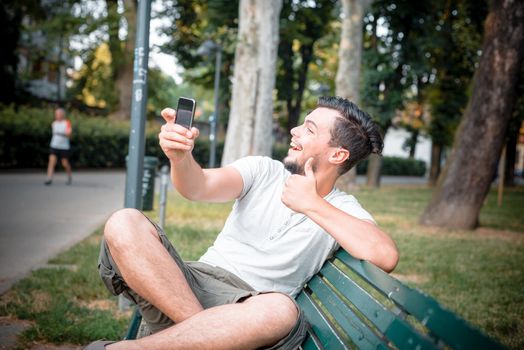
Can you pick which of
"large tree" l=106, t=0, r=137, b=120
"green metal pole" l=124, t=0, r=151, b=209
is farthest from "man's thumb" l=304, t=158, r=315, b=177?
"large tree" l=106, t=0, r=137, b=120

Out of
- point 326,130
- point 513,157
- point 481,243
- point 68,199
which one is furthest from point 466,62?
point 326,130

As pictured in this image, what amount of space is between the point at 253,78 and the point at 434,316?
1292cm

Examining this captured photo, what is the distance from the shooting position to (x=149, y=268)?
7.88ft

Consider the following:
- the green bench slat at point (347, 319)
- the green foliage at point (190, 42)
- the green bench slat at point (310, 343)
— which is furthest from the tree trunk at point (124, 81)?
the green bench slat at point (310, 343)

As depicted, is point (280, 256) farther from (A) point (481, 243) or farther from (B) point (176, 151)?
(A) point (481, 243)

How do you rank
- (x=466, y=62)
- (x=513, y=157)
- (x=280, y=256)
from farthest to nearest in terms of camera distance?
(x=513, y=157) → (x=466, y=62) → (x=280, y=256)

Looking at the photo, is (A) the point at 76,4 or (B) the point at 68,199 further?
(A) the point at 76,4

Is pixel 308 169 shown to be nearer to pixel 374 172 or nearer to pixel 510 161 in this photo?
pixel 374 172

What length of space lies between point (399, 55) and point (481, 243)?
16.1 m

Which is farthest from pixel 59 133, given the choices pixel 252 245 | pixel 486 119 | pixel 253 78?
pixel 252 245

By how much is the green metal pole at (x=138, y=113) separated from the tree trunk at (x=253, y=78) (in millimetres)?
9662

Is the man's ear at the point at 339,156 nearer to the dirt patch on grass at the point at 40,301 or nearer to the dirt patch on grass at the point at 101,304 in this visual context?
the dirt patch on grass at the point at 101,304

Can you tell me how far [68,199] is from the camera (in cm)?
1181

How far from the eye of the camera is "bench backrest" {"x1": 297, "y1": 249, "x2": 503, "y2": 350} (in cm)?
139
